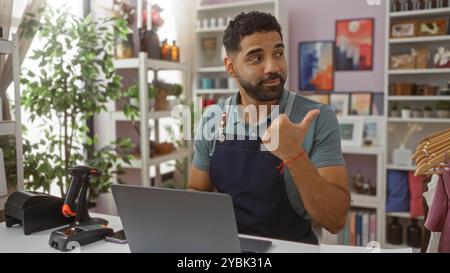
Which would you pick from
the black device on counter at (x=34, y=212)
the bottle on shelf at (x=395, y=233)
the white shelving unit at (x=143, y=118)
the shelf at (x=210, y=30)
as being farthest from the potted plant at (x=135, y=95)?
the bottle on shelf at (x=395, y=233)

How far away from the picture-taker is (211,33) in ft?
12.1

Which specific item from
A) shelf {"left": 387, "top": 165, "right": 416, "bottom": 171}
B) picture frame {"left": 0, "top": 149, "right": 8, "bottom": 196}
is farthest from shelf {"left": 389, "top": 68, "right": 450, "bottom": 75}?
picture frame {"left": 0, "top": 149, "right": 8, "bottom": 196}

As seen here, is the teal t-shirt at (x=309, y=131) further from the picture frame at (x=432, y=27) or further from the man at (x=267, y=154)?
the picture frame at (x=432, y=27)

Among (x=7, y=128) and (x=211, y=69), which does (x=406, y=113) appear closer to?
(x=211, y=69)

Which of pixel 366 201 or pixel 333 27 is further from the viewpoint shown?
pixel 333 27

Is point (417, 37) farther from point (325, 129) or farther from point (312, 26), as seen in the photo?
point (325, 129)

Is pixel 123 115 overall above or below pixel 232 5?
below

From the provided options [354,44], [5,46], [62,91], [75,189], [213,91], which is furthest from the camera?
[213,91]

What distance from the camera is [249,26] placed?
148 centimetres

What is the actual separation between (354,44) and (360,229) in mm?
1474

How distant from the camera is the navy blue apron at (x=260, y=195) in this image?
149cm

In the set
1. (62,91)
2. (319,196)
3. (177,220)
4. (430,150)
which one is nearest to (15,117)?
(62,91)
